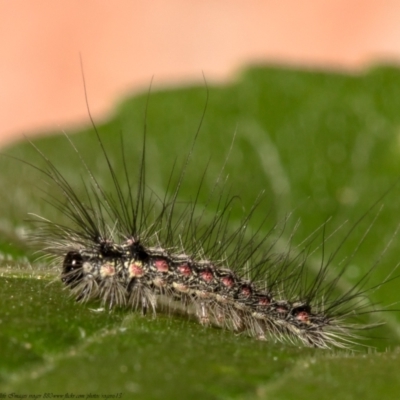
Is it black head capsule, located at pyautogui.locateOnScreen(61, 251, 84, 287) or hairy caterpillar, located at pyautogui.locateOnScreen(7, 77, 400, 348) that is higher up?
hairy caterpillar, located at pyautogui.locateOnScreen(7, 77, 400, 348)

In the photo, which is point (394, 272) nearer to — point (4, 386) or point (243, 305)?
point (243, 305)

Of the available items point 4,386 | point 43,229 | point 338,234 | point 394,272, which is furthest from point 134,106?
point 4,386

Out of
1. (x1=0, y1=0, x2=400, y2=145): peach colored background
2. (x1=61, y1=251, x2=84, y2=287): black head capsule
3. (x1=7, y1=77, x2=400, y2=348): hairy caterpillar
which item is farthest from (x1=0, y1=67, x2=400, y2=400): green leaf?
(x1=0, y1=0, x2=400, y2=145): peach colored background

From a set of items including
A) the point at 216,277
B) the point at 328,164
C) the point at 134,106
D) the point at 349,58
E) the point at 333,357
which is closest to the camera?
the point at 333,357

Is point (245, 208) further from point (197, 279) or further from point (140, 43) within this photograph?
point (140, 43)

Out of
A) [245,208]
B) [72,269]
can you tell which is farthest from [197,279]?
[245,208]

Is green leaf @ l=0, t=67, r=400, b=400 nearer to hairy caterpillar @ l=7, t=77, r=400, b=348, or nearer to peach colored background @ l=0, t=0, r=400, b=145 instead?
hairy caterpillar @ l=7, t=77, r=400, b=348
